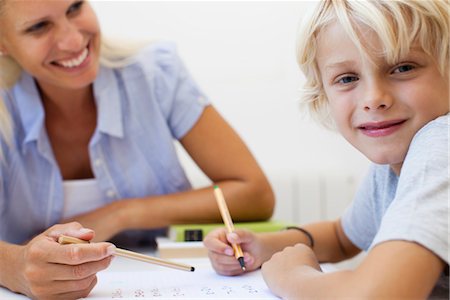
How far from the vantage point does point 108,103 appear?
3.23 feet

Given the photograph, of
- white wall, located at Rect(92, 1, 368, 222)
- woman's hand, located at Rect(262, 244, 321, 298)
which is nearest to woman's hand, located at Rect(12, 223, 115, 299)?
woman's hand, located at Rect(262, 244, 321, 298)

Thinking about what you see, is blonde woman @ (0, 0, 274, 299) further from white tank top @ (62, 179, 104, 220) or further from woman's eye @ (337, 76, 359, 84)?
woman's eye @ (337, 76, 359, 84)

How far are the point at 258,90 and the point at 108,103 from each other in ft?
1.40

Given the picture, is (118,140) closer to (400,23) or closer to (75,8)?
(75,8)

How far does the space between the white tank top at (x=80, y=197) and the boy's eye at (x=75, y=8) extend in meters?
0.26

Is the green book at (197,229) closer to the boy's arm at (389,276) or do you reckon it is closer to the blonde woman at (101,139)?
the blonde woman at (101,139)

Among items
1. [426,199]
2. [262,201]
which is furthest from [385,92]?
[262,201]

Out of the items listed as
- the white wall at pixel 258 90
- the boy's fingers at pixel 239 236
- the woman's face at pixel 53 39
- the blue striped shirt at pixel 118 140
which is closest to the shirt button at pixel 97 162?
the blue striped shirt at pixel 118 140

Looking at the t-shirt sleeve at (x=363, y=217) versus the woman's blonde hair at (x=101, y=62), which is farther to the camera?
the woman's blonde hair at (x=101, y=62)

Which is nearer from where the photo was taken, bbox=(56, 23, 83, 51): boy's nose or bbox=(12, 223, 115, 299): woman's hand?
bbox=(12, 223, 115, 299): woman's hand

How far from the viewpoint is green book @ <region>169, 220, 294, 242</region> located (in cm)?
87

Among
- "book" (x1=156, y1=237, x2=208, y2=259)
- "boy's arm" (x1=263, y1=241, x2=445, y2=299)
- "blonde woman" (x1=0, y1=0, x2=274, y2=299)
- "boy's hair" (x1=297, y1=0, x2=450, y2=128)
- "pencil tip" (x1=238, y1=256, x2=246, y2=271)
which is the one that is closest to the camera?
Result: "boy's arm" (x1=263, y1=241, x2=445, y2=299)

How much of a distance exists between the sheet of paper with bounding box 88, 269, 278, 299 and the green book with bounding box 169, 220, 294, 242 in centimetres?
19

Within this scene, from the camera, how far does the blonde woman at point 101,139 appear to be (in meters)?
0.89
